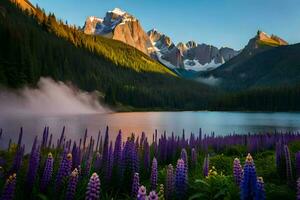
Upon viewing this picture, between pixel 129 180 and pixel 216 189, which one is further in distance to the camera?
pixel 129 180

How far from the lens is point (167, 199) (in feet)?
23.9

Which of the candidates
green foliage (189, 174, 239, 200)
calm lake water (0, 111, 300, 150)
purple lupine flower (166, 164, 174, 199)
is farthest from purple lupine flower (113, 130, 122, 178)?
calm lake water (0, 111, 300, 150)

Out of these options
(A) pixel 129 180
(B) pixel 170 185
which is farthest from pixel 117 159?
(B) pixel 170 185

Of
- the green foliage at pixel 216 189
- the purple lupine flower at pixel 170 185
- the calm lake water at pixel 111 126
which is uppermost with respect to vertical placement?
the purple lupine flower at pixel 170 185

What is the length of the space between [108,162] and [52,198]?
253cm

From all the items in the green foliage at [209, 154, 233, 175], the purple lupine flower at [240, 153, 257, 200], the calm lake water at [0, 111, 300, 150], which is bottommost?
Result: the calm lake water at [0, 111, 300, 150]

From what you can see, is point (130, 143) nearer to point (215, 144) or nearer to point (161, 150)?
point (161, 150)

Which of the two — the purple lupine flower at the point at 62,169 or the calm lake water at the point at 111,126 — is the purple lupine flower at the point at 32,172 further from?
the calm lake water at the point at 111,126

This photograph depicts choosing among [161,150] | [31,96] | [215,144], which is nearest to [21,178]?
[161,150]

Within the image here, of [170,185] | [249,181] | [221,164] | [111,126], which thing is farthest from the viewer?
[111,126]

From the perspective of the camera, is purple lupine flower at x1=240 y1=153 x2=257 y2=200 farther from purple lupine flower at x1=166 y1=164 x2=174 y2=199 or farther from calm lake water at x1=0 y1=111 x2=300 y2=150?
calm lake water at x1=0 y1=111 x2=300 y2=150

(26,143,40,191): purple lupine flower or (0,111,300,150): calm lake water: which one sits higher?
(26,143,40,191): purple lupine flower

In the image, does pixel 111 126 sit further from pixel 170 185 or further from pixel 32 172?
pixel 170 185

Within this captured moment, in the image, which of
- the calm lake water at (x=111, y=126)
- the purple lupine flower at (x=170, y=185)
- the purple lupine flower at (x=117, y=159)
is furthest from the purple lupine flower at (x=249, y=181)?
the calm lake water at (x=111, y=126)
